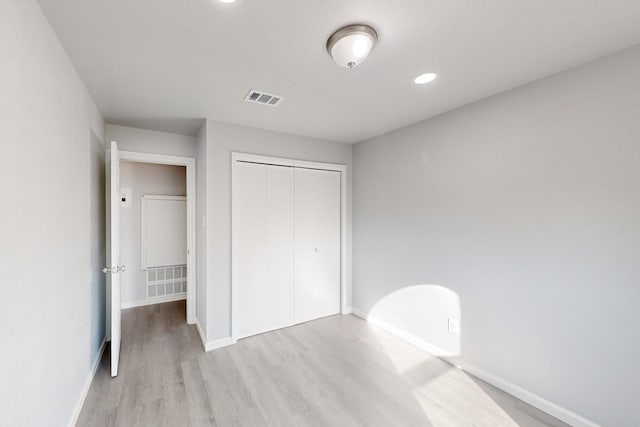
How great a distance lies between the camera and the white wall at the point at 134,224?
396cm

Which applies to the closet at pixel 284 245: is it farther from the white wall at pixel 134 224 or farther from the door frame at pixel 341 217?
the white wall at pixel 134 224

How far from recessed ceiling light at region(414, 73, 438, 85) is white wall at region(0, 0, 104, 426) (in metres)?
2.18

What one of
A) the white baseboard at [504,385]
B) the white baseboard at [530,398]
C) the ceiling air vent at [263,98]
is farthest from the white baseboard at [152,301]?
the white baseboard at [530,398]

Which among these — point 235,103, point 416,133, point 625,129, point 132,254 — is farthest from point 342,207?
point 132,254

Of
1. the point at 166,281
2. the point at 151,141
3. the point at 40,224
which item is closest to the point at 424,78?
the point at 40,224

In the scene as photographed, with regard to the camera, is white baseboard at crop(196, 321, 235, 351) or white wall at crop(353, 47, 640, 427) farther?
white baseboard at crop(196, 321, 235, 351)

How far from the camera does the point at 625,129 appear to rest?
5.34 feet

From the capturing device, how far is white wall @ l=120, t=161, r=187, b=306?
13.0 ft

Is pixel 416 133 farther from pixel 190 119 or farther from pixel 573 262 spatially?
pixel 190 119

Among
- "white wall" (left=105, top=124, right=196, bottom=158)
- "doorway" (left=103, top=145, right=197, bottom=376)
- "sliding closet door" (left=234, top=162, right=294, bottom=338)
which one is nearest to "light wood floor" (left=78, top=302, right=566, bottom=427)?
"sliding closet door" (left=234, top=162, right=294, bottom=338)

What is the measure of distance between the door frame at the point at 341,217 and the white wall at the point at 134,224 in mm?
2036

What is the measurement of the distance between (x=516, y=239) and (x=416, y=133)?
1442mm

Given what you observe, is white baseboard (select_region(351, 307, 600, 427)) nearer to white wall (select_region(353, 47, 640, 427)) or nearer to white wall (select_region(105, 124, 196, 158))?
white wall (select_region(353, 47, 640, 427))

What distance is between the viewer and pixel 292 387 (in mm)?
2217
